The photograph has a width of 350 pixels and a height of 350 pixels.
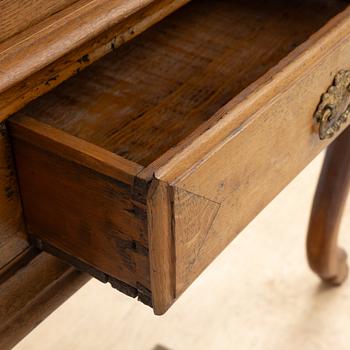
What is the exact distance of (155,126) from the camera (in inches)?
26.0

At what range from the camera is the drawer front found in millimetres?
550

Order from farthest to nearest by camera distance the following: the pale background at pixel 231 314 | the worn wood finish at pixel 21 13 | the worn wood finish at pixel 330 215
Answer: the pale background at pixel 231 314
the worn wood finish at pixel 330 215
the worn wood finish at pixel 21 13

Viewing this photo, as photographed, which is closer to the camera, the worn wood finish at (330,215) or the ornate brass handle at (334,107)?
the ornate brass handle at (334,107)

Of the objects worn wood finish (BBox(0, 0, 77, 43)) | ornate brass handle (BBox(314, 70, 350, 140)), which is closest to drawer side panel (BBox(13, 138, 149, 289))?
worn wood finish (BBox(0, 0, 77, 43))

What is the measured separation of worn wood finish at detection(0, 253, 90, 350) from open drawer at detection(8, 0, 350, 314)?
3 centimetres

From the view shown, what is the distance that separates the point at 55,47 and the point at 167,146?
15 centimetres

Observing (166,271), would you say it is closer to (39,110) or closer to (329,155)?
(39,110)

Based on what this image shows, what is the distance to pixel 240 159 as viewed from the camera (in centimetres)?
61

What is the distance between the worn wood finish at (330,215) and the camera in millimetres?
1088

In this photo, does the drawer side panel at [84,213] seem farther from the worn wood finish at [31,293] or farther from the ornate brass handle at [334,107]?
the ornate brass handle at [334,107]

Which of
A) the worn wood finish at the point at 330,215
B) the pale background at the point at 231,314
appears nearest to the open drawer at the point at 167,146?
the worn wood finish at the point at 330,215

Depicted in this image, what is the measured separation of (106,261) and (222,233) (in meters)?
0.11

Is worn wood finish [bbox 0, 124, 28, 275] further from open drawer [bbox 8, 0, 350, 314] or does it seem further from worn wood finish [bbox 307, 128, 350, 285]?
worn wood finish [bbox 307, 128, 350, 285]

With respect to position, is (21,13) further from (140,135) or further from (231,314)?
(231,314)
